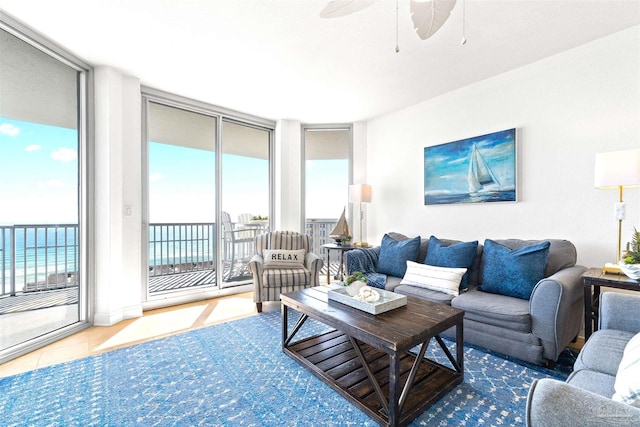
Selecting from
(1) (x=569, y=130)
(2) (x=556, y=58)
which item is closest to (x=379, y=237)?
(1) (x=569, y=130)

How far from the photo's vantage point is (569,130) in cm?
257

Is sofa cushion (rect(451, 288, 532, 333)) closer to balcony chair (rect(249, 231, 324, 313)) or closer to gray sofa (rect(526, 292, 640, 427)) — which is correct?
gray sofa (rect(526, 292, 640, 427))

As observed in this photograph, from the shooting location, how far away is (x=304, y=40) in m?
2.38

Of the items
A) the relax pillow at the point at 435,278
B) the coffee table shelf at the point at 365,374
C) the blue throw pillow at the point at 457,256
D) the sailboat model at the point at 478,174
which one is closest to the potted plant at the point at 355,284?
the coffee table shelf at the point at 365,374

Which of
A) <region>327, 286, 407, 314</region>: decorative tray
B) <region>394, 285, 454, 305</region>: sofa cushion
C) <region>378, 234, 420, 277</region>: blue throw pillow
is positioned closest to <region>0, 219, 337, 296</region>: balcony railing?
<region>378, 234, 420, 277</region>: blue throw pillow

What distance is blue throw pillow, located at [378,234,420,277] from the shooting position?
121 inches

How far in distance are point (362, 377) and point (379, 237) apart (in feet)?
8.58

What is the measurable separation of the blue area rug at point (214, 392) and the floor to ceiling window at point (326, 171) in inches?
108

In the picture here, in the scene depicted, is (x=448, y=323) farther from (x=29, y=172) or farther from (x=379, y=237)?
(x=29, y=172)

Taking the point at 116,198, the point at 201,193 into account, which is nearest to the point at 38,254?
the point at 116,198

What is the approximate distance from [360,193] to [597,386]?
310 centimetres

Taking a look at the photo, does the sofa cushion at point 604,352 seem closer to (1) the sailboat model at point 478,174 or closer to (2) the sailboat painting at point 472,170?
(2) the sailboat painting at point 472,170

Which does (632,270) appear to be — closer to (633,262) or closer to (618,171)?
(633,262)

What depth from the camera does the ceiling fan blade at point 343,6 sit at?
1.48 m
